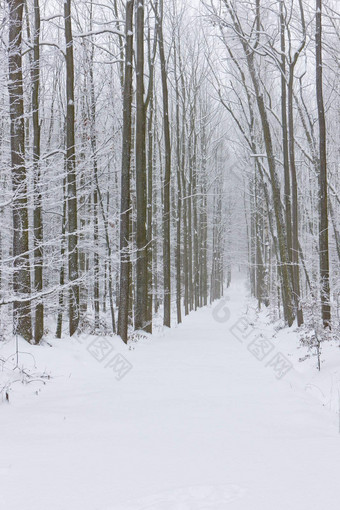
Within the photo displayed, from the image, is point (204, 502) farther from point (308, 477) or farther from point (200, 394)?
point (200, 394)

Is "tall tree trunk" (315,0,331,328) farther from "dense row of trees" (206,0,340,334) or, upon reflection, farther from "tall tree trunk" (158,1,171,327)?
"tall tree trunk" (158,1,171,327)

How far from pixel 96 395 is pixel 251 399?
2030 mm

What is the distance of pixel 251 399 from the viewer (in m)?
5.74

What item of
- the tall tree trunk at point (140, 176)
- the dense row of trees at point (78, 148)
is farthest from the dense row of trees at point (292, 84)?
the dense row of trees at point (78, 148)

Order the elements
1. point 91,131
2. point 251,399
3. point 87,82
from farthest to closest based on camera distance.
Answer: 1. point 87,82
2. point 91,131
3. point 251,399

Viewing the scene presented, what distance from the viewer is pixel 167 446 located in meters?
3.85

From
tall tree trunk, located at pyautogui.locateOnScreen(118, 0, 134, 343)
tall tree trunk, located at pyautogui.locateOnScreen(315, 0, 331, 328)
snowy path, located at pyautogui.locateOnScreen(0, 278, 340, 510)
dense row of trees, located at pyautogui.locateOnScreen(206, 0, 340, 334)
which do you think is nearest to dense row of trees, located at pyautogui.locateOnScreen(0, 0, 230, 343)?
tall tree trunk, located at pyautogui.locateOnScreen(118, 0, 134, 343)

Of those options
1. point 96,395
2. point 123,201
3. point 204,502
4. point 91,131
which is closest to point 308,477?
point 204,502

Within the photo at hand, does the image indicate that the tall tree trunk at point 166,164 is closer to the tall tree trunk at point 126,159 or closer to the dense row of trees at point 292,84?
the dense row of trees at point 292,84

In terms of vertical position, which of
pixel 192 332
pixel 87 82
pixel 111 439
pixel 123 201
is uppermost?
pixel 87 82

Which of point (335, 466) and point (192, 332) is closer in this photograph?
point (335, 466)

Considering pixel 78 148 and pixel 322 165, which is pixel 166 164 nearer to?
pixel 78 148

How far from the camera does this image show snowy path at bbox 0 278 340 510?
2820 millimetres

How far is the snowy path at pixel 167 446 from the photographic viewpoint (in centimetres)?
282
